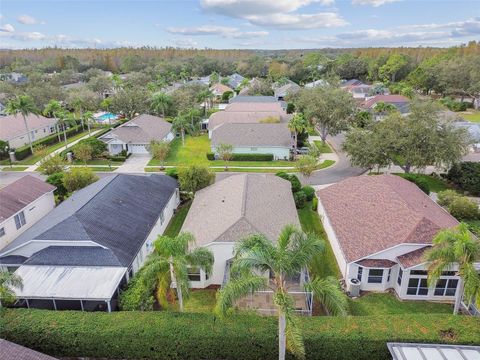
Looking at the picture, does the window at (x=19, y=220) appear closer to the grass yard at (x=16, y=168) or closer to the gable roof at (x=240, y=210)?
the gable roof at (x=240, y=210)

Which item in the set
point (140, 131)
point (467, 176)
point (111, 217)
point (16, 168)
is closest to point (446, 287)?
point (467, 176)

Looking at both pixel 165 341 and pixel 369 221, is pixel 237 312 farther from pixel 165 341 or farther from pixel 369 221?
pixel 369 221

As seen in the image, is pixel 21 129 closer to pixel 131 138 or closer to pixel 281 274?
pixel 131 138

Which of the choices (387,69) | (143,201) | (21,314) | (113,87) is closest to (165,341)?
(21,314)

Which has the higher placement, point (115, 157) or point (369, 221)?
point (369, 221)

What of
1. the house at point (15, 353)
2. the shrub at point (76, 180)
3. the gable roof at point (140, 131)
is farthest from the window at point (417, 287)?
the gable roof at point (140, 131)

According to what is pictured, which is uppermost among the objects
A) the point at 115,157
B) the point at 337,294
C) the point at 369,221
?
the point at 337,294
